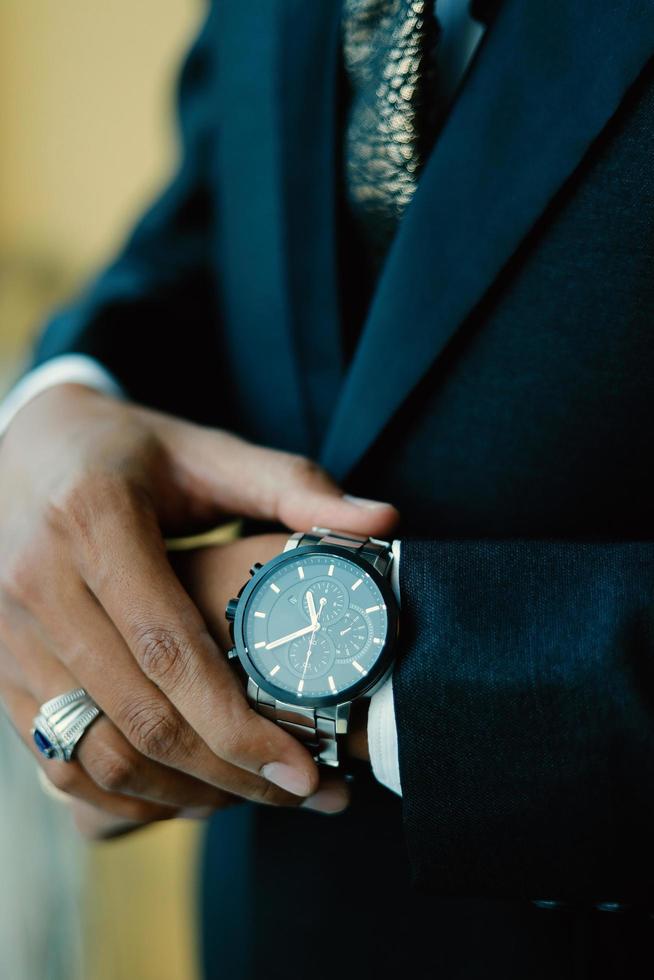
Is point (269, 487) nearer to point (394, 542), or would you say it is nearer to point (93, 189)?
point (394, 542)

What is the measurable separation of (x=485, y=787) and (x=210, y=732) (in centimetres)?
23

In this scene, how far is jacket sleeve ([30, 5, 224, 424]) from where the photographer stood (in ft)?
3.47

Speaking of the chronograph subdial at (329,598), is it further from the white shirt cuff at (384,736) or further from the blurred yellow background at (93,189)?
the blurred yellow background at (93,189)

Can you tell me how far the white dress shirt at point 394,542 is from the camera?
648mm

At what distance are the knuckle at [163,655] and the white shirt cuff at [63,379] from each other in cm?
42

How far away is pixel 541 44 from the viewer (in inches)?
26.0

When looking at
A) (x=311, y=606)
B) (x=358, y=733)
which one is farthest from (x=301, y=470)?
(x=358, y=733)

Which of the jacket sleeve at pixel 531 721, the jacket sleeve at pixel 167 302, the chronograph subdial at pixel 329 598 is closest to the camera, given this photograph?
the jacket sleeve at pixel 531 721

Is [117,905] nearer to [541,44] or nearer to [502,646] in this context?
[502,646]

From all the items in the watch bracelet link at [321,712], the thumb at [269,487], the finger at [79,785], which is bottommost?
the finger at [79,785]

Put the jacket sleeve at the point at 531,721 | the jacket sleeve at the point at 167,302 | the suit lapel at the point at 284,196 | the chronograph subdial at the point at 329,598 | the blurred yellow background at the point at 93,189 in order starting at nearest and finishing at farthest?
the jacket sleeve at the point at 531,721 < the chronograph subdial at the point at 329,598 < the suit lapel at the point at 284,196 < the jacket sleeve at the point at 167,302 < the blurred yellow background at the point at 93,189

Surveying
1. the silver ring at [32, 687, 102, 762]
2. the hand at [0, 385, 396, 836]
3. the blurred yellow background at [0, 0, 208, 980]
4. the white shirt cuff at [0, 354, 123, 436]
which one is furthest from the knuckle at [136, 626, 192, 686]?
the blurred yellow background at [0, 0, 208, 980]

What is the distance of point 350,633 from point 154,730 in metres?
0.19

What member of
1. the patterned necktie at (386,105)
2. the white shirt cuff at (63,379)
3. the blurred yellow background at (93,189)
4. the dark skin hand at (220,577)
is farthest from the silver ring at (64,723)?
the blurred yellow background at (93,189)
